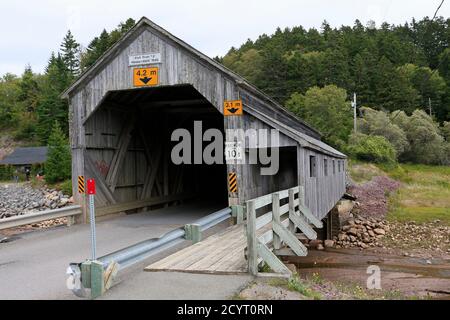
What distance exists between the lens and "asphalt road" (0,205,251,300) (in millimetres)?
5492

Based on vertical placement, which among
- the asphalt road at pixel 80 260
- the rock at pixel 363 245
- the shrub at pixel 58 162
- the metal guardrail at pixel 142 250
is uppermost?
the shrub at pixel 58 162

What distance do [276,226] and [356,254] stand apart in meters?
11.4

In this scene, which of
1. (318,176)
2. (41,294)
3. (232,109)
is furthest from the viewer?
(318,176)

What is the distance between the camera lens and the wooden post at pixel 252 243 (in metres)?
6.16

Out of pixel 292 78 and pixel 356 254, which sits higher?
pixel 292 78

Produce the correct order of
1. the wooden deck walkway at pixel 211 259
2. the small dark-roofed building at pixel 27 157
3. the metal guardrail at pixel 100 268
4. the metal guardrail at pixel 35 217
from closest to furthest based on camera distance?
the metal guardrail at pixel 100 268 < the wooden deck walkway at pixel 211 259 < the metal guardrail at pixel 35 217 < the small dark-roofed building at pixel 27 157

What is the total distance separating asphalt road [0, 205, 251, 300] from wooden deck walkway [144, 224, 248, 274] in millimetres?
216

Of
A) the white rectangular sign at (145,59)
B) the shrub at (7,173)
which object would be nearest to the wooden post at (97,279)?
the white rectangular sign at (145,59)

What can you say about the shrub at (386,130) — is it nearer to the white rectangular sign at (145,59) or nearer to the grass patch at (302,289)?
the white rectangular sign at (145,59)

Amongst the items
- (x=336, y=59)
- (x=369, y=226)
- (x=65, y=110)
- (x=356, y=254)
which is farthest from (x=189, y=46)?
(x=336, y=59)

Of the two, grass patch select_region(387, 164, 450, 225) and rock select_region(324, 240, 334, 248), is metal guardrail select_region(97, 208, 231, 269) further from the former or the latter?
grass patch select_region(387, 164, 450, 225)

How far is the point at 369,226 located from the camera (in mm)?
21844

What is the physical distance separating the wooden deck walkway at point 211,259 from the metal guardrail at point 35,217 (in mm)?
4869
